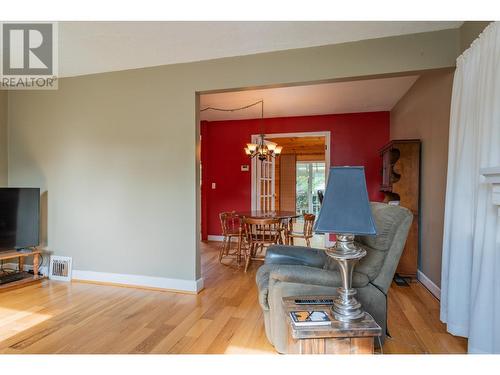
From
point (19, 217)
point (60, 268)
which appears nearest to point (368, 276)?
point (60, 268)

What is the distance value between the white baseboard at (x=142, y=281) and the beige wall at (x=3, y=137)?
5.08ft

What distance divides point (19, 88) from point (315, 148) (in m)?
6.96

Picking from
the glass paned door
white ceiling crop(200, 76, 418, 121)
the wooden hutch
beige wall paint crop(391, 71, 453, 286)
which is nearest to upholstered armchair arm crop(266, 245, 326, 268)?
beige wall paint crop(391, 71, 453, 286)

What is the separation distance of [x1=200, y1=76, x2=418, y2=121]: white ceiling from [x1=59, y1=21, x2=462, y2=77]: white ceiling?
115 centimetres

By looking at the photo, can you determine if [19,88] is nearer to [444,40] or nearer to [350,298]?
[350,298]

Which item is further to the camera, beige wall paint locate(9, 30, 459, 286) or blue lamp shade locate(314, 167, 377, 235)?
beige wall paint locate(9, 30, 459, 286)

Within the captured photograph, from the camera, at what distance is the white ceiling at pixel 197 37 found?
2.32 meters

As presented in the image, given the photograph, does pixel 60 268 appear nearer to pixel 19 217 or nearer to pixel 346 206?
pixel 19 217

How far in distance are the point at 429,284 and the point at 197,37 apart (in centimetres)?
345

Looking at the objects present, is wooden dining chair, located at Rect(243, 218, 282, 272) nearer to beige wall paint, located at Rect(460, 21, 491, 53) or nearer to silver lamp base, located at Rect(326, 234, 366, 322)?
silver lamp base, located at Rect(326, 234, 366, 322)

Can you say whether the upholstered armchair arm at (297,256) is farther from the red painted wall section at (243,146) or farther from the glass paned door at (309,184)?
the glass paned door at (309,184)

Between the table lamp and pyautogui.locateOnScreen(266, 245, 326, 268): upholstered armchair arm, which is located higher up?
the table lamp

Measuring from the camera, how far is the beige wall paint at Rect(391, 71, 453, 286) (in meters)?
2.81

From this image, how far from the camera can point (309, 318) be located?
4.63 ft
